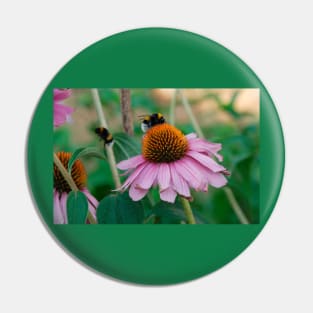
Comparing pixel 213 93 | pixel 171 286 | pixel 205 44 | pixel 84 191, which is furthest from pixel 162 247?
pixel 205 44

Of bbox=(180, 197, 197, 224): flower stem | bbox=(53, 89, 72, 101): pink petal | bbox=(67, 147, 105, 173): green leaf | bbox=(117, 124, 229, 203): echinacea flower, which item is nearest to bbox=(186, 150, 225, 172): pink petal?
bbox=(117, 124, 229, 203): echinacea flower

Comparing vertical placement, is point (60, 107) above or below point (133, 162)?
above

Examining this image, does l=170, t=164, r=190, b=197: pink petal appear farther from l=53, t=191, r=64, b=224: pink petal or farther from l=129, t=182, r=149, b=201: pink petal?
l=53, t=191, r=64, b=224: pink petal

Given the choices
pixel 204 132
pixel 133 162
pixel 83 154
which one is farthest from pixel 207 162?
pixel 83 154

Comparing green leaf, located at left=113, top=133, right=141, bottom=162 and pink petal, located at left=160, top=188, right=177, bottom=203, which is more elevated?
green leaf, located at left=113, top=133, right=141, bottom=162

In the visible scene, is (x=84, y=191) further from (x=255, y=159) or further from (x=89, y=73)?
(x=255, y=159)

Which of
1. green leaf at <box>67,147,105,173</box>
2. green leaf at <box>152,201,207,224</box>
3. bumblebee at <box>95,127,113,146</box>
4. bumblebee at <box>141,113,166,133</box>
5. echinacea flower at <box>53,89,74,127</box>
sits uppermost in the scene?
echinacea flower at <box>53,89,74,127</box>

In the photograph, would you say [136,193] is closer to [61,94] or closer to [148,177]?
[148,177]
